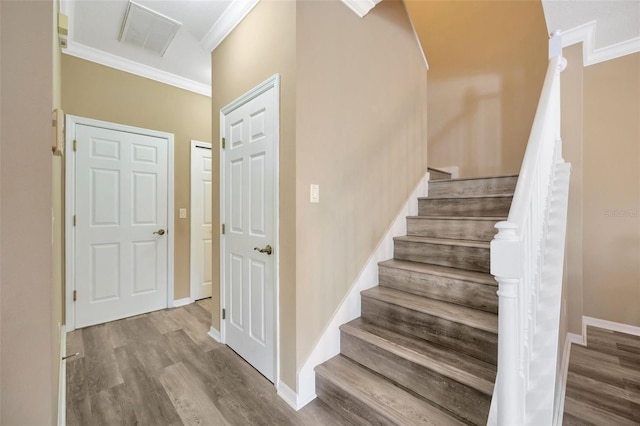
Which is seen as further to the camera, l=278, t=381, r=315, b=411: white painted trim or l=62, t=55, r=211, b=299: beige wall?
l=62, t=55, r=211, b=299: beige wall

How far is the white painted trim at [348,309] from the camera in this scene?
169 cm

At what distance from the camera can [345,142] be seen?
198cm

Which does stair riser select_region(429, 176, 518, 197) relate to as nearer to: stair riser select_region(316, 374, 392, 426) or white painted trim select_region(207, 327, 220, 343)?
stair riser select_region(316, 374, 392, 426)

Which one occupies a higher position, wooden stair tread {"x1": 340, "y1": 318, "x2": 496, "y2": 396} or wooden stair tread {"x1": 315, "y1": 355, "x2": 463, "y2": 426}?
wooden stair tread {"x1": 340, "y1": 318, "x2": 496, "y2": 396}

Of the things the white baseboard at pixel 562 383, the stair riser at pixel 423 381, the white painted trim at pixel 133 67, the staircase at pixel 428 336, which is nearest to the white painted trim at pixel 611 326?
the white baseboard at pixel 562 383

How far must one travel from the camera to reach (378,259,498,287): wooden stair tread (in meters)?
1.68

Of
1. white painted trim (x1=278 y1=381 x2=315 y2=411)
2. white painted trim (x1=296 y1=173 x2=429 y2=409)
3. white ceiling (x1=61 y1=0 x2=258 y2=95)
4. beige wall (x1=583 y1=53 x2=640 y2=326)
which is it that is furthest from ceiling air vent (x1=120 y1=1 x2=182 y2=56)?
beige wall (x1=583 y1=53 x2=640 y2=326)

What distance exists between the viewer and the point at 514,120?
3.24m

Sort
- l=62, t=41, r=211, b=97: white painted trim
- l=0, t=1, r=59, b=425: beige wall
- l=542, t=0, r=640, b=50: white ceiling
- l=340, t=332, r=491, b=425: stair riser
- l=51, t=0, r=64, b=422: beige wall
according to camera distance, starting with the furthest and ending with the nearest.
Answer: l=62, t=41, r=211, b=97: white painted trim, l=542, t=0, r=640, b=50: white ceiling, l=340, t=332, r=491, b=425: stair riser, l=51, t=0, r=64, b=422: beige wall, l=0, t=1, r=59, b=425: beige wall

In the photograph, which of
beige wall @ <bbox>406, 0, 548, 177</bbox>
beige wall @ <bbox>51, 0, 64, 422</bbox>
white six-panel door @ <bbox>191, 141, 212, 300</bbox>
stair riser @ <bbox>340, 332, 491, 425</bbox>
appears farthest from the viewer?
white six-panel door @ <bbox>191, 141, 212, 300</bbox>

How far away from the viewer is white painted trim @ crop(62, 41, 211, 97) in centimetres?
270

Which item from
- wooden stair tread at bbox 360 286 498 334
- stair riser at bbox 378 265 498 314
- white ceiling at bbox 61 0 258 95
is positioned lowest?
wooden stair tread at bbox 360 286 498 334

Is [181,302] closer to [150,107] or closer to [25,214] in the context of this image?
[150,107]

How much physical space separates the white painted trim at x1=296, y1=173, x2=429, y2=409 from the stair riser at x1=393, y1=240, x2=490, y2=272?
0.44 feet
